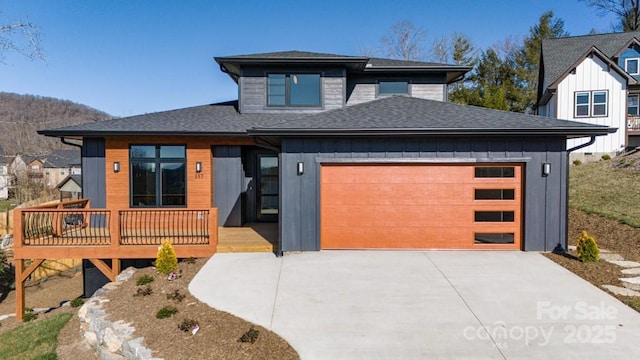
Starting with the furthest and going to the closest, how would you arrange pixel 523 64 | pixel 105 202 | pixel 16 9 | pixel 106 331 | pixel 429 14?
pixel 523 64, pixel 429 14, pixel 105 202, pixel 16 9, pixel 106 331

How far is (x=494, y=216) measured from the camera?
826 centimetres

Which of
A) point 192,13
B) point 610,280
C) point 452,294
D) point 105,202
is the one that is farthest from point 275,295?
point 192,13

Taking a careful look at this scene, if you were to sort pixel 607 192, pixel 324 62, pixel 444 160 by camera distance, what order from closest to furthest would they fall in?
pixel 444 160 < pixel 324 62 < pixel 607 192

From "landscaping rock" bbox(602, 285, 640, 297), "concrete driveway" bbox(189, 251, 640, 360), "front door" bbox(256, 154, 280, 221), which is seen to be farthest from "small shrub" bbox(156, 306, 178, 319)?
"landscaping rock" bbox(602, 285, 640, 297)

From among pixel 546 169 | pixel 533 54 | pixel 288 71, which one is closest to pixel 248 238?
pixel 288 71

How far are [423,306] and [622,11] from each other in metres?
40.2

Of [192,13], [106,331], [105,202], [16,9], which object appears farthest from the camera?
[192,13]

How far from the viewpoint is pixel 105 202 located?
952cm

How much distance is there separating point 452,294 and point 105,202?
8.76m

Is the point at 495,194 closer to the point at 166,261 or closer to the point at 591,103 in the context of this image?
the point at 166,261

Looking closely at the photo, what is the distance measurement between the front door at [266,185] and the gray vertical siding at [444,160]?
8.34ft

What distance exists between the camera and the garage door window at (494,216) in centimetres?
808

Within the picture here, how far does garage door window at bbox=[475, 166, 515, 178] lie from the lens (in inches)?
314

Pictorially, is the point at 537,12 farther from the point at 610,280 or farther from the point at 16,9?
the point at 16,9
